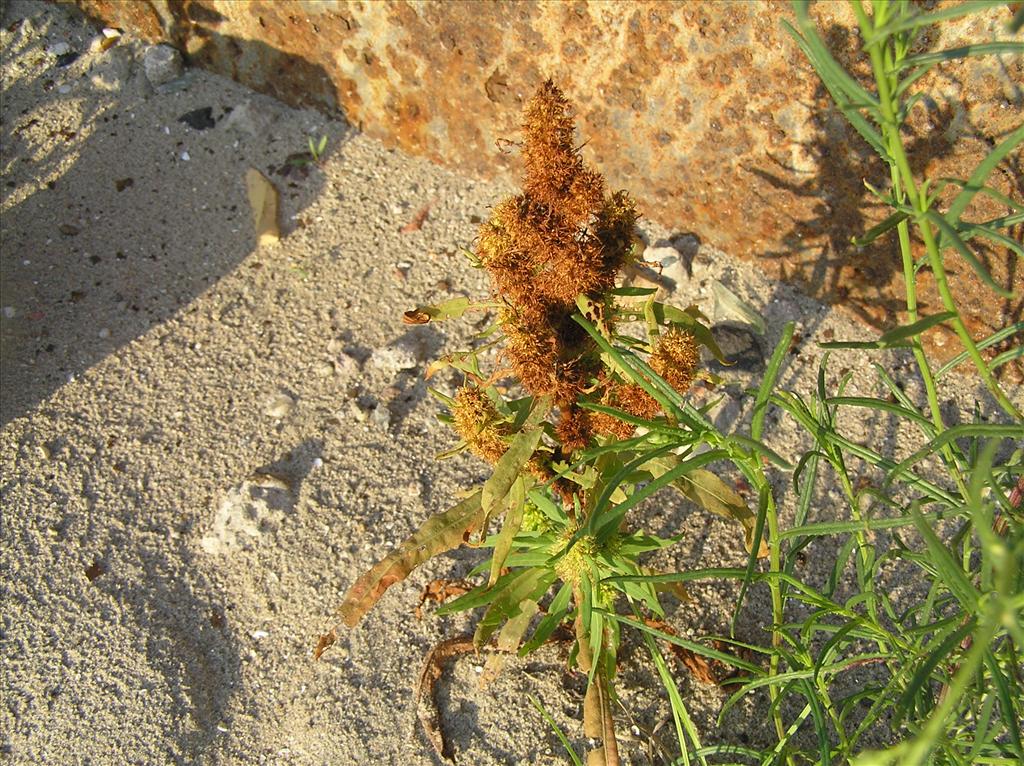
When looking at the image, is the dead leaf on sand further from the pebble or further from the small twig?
the pebble

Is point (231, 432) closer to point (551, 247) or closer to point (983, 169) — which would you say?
point (551, 247)

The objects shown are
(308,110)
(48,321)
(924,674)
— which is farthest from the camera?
(308,110)

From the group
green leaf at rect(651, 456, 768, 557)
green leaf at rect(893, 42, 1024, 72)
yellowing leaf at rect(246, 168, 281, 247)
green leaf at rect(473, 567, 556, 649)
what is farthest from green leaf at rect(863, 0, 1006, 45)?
yellowing leaf at rect(246, 168, 281, 247)

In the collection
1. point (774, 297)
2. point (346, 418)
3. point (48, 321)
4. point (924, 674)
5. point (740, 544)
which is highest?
point (924, 674)

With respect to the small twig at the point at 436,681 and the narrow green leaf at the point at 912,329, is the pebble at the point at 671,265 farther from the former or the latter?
the narrow green leaf at the point at 912,329

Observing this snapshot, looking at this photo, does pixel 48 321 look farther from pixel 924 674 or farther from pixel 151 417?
pixel 924 674

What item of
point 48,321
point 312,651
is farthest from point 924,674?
point 48,321

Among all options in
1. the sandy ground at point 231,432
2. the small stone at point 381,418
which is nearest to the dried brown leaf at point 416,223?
the sandy ground at point 231,432

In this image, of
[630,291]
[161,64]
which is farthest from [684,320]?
[161,64]
